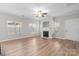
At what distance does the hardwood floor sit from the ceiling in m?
0.61

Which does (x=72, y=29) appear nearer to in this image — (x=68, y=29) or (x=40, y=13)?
(x=68, y=29)

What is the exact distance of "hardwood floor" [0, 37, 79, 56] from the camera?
6.51 ft

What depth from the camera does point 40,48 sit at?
2025 mm

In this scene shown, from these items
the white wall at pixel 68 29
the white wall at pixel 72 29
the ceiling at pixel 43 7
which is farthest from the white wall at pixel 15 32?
the white wall at pixel 72 29

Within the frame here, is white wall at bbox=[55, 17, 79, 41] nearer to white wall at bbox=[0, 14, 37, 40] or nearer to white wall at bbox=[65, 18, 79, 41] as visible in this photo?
white wall at bbox=[65, 18, 79, 41]

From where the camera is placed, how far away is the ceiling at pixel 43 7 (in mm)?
1935

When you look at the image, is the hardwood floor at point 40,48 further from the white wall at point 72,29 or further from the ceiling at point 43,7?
the ceiling at point 43,7

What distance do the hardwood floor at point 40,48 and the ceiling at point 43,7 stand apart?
0.61m

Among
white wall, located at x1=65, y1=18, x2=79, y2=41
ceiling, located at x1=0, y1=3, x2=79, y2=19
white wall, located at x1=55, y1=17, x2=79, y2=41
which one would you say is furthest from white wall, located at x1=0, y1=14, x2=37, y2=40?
white wall, located at x1=65, y1=18, x2=79, y2=41

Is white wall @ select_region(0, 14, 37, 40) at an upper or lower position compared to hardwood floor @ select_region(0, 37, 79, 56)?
upper

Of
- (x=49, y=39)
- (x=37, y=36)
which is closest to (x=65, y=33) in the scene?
(x=49, y=39)

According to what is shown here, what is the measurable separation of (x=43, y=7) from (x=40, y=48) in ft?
2.86

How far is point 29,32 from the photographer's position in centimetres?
216

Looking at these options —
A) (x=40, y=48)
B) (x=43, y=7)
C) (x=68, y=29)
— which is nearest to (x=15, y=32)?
(x=40, y=48)
